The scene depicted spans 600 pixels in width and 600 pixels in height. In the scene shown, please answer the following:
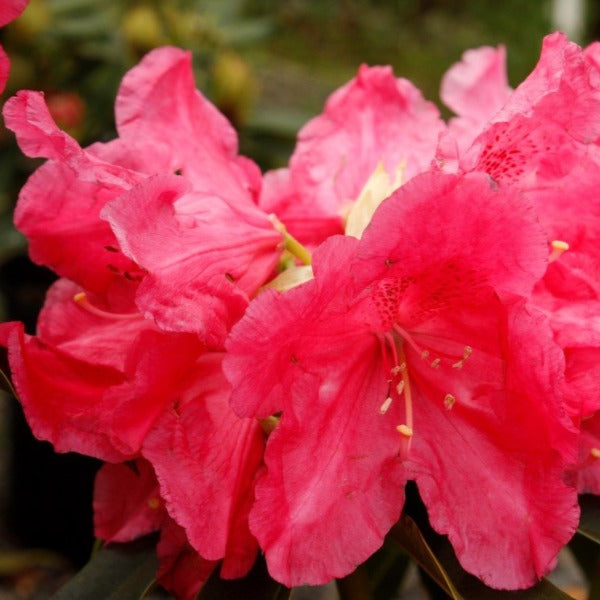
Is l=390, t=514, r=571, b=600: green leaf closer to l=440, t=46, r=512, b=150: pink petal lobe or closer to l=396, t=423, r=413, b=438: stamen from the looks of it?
l=396, t=423, r=413, b=438: stamen

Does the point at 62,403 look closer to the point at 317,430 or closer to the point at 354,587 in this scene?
the point at 317,430

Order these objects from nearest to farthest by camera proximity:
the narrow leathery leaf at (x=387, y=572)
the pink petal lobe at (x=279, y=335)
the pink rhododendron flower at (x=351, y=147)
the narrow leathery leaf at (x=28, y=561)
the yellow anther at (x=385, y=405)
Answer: the pink petal lobe at (x=279, y=335) < the yellow anther at (x=385, y=405) < the pink rhododendron flower at (x=351, y=147) < the narrow leathery leaf at (x=387, y=572) < the narrow leathery leaf at (x=28, y=561)

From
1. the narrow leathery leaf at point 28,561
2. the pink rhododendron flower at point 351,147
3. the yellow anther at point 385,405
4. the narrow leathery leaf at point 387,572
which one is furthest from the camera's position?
the narrow leathery leaf at point 28,561

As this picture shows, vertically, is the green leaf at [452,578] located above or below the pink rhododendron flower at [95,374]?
below

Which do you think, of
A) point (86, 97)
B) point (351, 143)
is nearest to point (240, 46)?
point (86, 97)

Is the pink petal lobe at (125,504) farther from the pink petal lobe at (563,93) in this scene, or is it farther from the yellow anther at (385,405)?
the pink petal lobe at (563,93)

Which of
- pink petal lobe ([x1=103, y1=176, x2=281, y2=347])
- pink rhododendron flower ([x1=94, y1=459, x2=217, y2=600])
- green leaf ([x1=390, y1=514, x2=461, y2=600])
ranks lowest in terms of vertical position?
pink rhododendron flower ([x1=94, y1=459, x2=217, y2=600])

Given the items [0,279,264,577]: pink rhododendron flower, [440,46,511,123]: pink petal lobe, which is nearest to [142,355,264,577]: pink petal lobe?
[0,279,264,577]: pink rhododendron flower

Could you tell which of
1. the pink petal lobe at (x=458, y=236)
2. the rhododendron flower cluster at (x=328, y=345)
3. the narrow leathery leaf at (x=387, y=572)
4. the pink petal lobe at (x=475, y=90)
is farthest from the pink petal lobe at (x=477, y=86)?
the narrow leathery leaf at (x=387, y=572)
